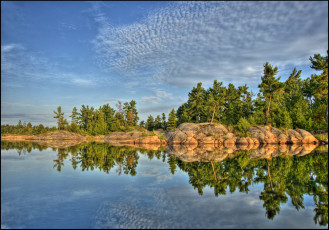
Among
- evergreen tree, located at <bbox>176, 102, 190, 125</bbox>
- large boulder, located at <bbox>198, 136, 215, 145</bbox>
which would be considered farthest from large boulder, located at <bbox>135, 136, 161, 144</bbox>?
evergreen tree, located at <bbox>176, 102, 190, 125</bbox>

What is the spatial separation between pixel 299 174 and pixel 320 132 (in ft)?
132

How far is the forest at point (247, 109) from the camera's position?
46.8 metres

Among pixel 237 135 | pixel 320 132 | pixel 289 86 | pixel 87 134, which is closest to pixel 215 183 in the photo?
pixel 237 135

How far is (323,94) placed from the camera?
4262 cm

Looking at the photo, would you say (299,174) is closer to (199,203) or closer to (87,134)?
(199,203)

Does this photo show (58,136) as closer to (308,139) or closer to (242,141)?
(242,141)

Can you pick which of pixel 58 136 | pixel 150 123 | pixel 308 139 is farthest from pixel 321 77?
pixel 58 136

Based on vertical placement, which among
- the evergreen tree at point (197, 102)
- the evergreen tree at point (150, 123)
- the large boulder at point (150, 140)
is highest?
the evergreen tree at point (197, 102)

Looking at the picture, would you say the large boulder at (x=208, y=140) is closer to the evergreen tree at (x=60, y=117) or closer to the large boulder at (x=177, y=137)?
the large boulder at (x=177, y=137)

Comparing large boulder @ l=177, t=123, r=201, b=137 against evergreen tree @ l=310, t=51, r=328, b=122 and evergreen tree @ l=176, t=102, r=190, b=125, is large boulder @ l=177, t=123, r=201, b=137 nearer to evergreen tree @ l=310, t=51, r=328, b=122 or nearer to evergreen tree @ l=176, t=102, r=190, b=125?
evergreen tree @ l=176, t=102, r=190, b=125

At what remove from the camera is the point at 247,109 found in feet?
196

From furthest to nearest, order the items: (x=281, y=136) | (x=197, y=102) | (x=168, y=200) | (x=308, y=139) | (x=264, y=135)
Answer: (x=197, y=102) < (x=264, y=135) < (x=281, y=136) < (x=308, y=139) < (x=168, y=200)

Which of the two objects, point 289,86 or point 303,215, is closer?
point 303,215

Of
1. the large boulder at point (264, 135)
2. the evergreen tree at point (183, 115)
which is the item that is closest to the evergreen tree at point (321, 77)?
the large boulder at point (264, 135)
